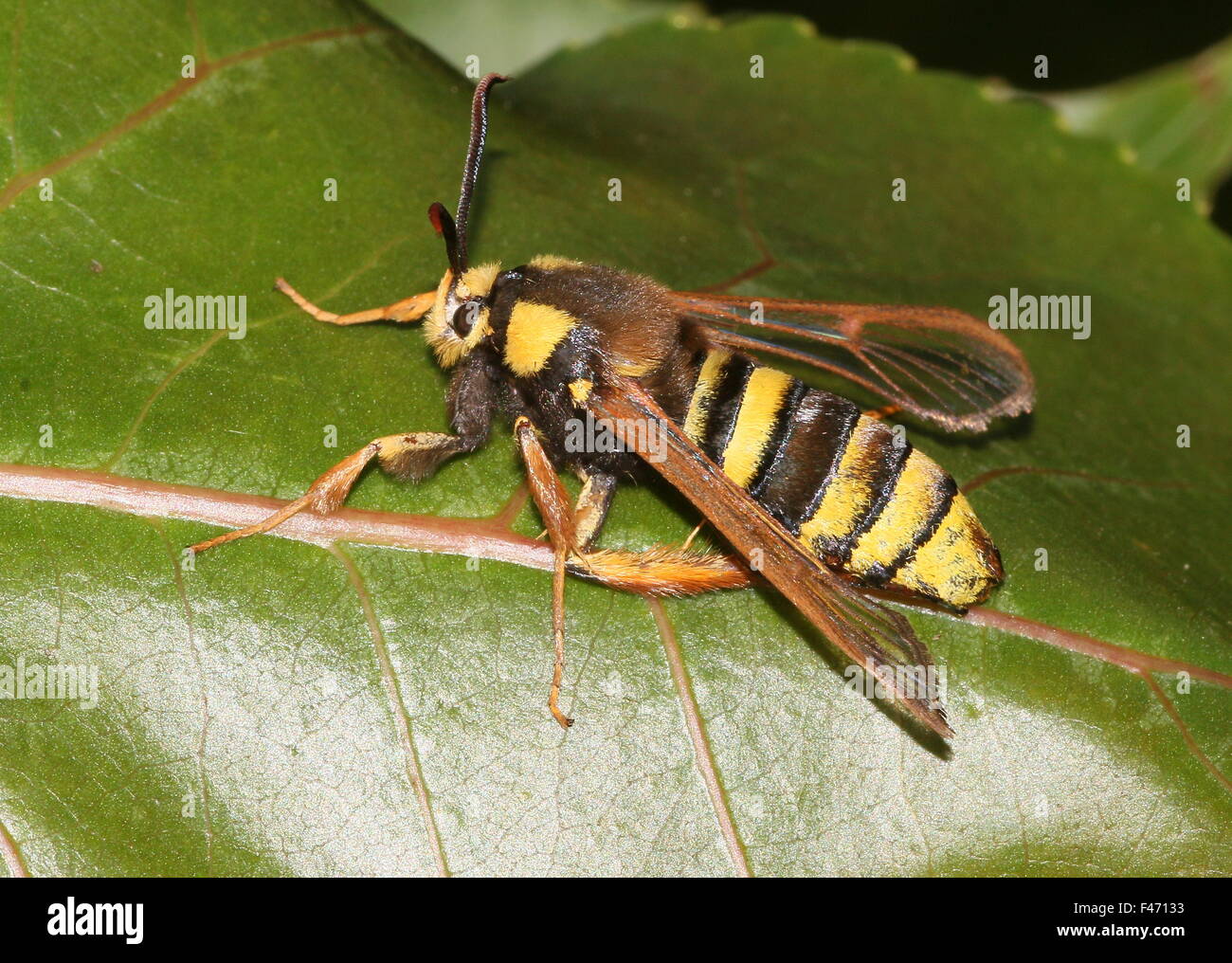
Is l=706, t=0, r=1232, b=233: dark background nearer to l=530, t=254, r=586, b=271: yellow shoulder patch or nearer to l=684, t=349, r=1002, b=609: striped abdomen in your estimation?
l=530, t=254, r=586, b=271: yellow shoulder patch

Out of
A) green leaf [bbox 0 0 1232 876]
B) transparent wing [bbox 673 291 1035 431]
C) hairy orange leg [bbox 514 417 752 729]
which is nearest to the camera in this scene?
green leaf [bbox 0 0 1232 876]

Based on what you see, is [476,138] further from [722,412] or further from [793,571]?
[793,571]

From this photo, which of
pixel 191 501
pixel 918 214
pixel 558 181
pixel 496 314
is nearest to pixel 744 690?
pixel 496 314

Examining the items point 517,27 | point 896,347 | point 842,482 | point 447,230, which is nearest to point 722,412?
point 842,482

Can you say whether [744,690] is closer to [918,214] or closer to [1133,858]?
[1133,858]

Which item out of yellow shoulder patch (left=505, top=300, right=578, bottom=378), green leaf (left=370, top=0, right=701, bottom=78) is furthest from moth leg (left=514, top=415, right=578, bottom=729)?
green leaf (left=370, top=0, right=701, bottom=78)

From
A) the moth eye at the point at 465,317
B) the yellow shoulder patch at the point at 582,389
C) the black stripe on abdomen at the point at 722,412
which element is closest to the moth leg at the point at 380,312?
the moth eye at the point at 465,317
